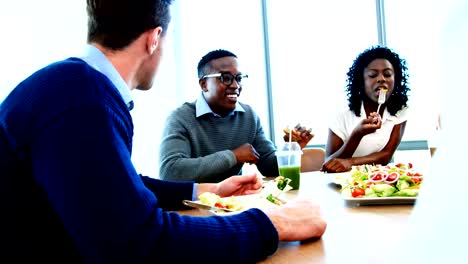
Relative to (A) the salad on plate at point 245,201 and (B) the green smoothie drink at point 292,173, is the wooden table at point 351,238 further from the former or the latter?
(B) the green smoothie drink at point 292,173

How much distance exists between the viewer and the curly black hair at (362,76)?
290 centimetres

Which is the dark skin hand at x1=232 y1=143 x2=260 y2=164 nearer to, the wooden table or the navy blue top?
the wooden table

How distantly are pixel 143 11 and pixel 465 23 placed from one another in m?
0.93

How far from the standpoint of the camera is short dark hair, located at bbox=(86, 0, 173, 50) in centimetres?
99

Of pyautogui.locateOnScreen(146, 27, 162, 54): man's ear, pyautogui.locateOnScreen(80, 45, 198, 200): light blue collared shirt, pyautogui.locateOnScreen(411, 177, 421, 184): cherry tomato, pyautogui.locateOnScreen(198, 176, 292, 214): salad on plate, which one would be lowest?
pyautogui.locateOnScreen(198, 176, 292, 214): salad on plate

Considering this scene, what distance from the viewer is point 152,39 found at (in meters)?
1.06

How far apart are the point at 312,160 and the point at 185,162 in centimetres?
122

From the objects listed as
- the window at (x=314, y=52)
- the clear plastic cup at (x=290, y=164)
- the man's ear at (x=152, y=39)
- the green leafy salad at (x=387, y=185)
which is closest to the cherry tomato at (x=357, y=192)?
the green leafy salad at (x=387, y=185)

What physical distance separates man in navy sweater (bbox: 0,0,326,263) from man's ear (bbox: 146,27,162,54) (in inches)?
5.1

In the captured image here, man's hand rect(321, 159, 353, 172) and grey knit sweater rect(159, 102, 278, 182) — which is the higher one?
grey knit sweater rect(159, 102, 278, 182)

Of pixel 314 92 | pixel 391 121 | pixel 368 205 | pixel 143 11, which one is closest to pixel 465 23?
pixel 143 11

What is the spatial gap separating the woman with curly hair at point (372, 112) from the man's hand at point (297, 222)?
1.42 meters

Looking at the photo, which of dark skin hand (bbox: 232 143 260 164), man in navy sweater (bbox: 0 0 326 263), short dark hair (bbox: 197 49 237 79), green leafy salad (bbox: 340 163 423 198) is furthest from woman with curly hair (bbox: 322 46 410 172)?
man in navy sweater (bbox: 0 0 326 263)

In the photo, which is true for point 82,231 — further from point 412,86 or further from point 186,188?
point 412,86
